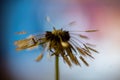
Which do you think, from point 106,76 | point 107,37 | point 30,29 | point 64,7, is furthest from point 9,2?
point 106,76

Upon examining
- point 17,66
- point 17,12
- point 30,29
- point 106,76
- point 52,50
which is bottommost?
point 106,76

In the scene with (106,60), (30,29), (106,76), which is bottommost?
(106,76)

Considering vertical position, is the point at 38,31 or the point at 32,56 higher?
the point at 38,31

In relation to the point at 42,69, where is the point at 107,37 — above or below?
above

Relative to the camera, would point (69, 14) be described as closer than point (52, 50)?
No

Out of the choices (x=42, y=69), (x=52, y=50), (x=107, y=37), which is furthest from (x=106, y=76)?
(x=52, y=50)

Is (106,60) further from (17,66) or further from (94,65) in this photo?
(17,66)
